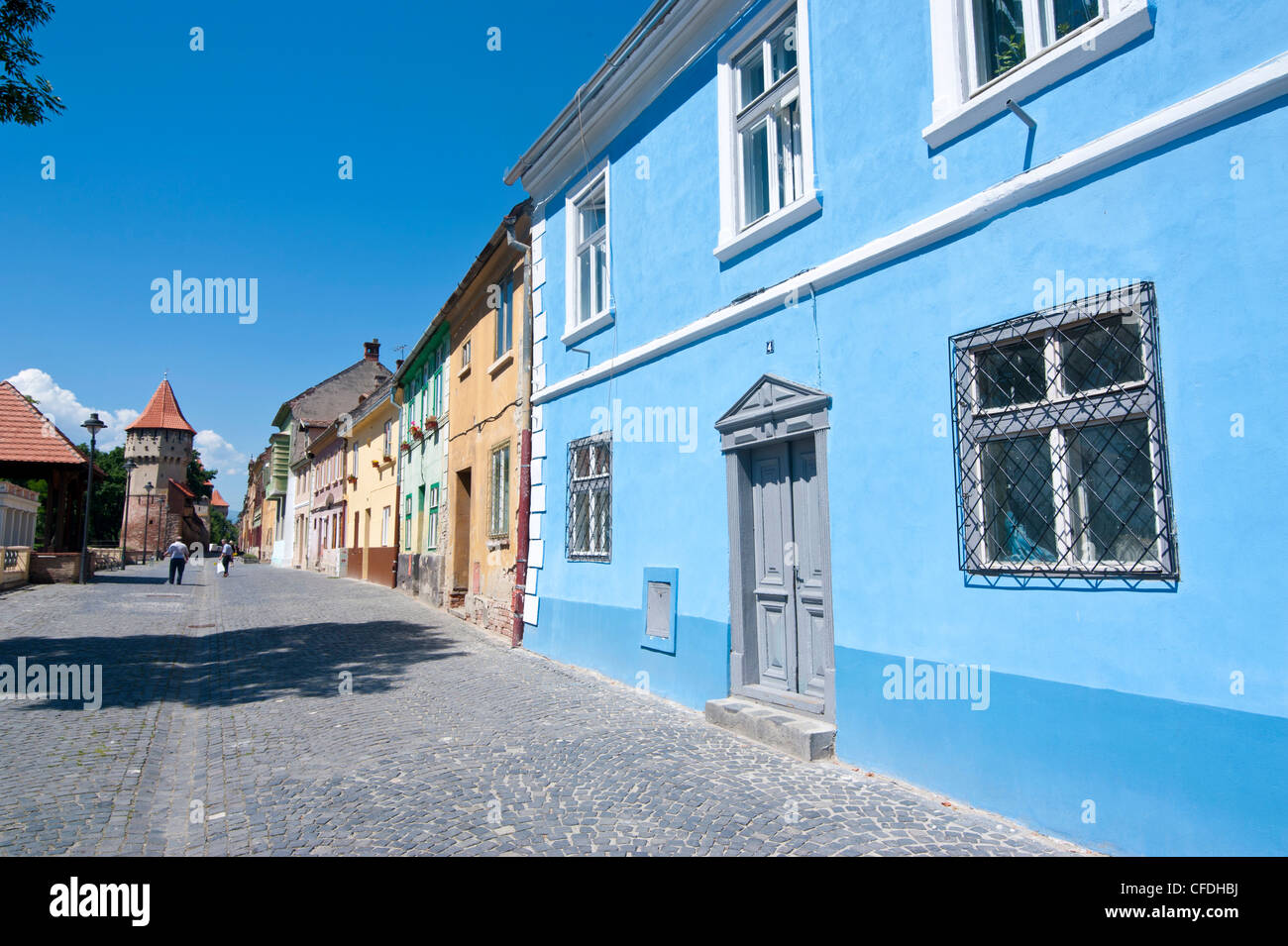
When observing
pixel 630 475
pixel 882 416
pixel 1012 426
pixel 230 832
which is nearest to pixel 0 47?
pixel 630 475

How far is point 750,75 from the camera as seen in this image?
7.36 metres

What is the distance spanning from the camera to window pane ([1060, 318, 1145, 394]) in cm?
407

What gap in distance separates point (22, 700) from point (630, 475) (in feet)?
20.9

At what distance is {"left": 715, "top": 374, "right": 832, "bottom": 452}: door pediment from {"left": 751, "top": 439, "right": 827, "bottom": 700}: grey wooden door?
0.69 ft

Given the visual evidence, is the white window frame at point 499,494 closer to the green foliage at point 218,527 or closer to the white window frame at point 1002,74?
the white window frame at point 1002,74

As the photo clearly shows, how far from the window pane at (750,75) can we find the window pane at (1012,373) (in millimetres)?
3800

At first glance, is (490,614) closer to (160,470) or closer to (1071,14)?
(1071,14)

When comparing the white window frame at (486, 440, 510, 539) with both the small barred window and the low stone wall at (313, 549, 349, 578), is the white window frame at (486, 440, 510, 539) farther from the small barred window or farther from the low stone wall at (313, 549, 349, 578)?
the low stone wall at (313, 549, 349, 578)

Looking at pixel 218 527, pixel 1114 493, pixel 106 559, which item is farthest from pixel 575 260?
pixel 218 527

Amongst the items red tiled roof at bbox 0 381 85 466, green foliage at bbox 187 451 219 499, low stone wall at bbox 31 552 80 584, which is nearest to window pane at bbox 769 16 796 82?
red tiled roof at bbox 0 381 85 466

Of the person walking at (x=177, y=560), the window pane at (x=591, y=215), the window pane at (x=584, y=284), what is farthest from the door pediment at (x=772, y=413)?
the person walking at (x=177, y=560)

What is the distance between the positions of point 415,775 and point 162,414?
243 ft

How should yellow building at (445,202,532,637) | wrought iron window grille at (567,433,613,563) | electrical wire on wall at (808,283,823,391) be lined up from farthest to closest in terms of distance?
1. yellow building at (445,202,532,637)
2. wrought iron window grille at (567,433,613,563)
3. electrical wire on wall at (808,283,823,391)

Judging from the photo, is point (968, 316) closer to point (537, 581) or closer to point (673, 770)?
point (673, 770)
